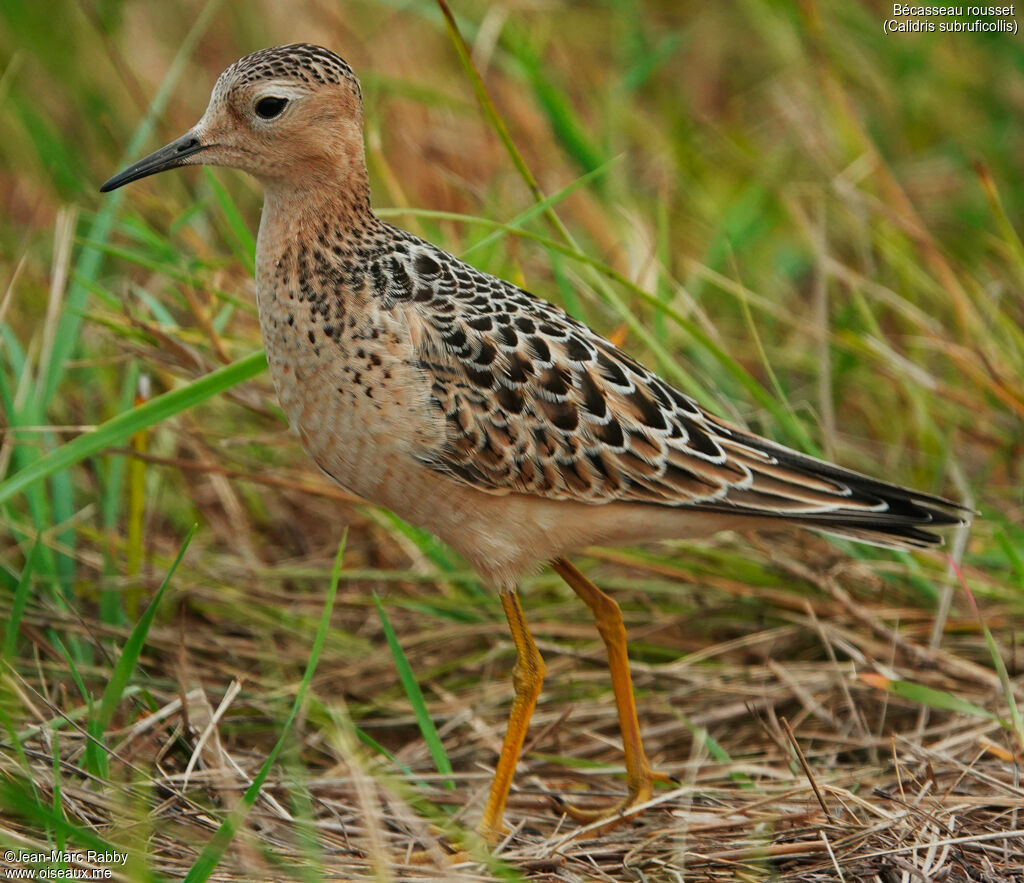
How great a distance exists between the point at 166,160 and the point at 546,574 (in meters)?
2.37

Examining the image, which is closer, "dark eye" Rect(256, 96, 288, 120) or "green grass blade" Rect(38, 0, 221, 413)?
"dark eye" Rect(256, 96, 288, 120)

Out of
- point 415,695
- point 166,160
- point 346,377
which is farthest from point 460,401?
point 166,160

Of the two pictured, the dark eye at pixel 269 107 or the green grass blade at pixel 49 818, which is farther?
the dark eye at pixel 269 107

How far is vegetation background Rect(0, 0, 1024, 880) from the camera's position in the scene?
3662 millimetres

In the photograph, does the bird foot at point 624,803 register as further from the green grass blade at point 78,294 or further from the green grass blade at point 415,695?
the green grass blade at point 78,294

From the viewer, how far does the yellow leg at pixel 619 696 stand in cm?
420

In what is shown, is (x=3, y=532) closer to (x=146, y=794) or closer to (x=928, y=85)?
(x=146, y=794)

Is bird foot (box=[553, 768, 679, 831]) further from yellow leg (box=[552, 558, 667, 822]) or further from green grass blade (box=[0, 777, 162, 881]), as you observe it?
green grass blade (box=[0, 777, 162, 881])

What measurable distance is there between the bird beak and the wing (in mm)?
688

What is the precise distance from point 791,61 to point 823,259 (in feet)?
9.43

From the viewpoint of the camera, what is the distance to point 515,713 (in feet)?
13.7

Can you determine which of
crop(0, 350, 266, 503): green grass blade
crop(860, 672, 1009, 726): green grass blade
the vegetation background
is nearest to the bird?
crop(0, 350, 266, 503): green grass blade

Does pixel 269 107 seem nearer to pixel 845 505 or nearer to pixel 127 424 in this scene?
pixel 127 424

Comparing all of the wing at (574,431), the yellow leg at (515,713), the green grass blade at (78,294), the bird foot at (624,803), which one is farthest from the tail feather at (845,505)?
the green grass blade at (78,294)
